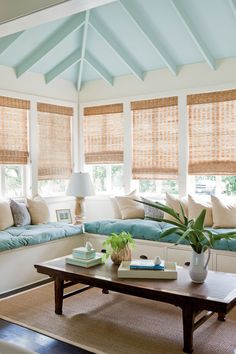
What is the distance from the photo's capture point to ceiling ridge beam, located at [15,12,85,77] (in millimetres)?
4766

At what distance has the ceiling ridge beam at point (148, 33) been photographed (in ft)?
14.2

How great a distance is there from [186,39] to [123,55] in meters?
0.87

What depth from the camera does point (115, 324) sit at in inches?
134

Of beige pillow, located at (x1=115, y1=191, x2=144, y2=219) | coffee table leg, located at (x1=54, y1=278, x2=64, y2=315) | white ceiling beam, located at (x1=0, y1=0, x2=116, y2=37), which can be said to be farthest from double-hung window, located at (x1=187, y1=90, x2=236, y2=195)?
white ceiling beam, located at (x1=0, y1=0, x2=116, y2=37)

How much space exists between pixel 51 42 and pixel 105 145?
5.87 ft

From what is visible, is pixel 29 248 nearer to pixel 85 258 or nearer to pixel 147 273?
pixel 85 258

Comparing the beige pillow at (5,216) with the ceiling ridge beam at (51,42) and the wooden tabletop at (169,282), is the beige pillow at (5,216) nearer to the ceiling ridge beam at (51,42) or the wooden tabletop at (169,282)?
the wooden tabletop at (169,282)

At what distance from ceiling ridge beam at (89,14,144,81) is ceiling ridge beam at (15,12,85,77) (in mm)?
167

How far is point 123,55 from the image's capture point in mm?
5309

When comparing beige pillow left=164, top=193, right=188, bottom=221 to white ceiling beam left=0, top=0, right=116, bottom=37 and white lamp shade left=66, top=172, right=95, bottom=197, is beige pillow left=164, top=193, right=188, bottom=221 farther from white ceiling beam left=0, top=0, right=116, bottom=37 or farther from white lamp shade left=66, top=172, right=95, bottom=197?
white ceiling beam left=0, top=0, right=116, bottom=37

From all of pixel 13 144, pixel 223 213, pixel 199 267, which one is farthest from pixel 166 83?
pixel 199 267

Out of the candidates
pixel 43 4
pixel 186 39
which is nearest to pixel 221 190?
pixel 186 39

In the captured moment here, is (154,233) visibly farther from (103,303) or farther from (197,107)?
(197,107)

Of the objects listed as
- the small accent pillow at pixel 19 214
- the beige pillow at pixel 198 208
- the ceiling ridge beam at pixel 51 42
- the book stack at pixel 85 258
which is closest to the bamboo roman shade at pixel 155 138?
the beige pillow at pixel 198 208
